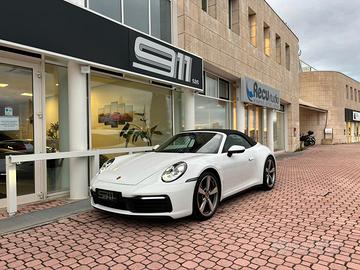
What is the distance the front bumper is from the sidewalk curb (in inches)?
43.8

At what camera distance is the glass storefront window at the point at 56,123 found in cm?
620

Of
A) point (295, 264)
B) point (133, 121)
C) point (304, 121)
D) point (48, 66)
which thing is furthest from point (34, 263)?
point (304, 121)

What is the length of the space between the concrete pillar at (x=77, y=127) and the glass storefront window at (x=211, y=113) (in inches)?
223

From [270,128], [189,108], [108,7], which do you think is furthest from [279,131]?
[108,7]

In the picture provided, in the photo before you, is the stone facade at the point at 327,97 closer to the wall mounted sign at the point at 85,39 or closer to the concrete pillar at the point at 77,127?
the wall mounted sign at the point at 85,39

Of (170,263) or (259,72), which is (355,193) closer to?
(170,263)

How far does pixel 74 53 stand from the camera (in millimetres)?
5609

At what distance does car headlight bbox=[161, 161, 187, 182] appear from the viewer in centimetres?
418

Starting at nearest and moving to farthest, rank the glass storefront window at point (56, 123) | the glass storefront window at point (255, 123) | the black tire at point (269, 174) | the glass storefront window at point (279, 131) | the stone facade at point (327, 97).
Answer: the glass storefront window at point (56, 123) → the black tire at point (269, 174) → the glass storefront window at point (255, 123) → the glass storefront window at point (279, 131) → the stone facade at point (327, 97)

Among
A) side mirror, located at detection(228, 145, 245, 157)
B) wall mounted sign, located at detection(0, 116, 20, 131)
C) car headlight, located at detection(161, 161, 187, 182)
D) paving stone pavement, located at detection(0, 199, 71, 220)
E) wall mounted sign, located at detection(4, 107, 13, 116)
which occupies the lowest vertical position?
paving stone pavement, located at detection(0, 199, 71, 220)

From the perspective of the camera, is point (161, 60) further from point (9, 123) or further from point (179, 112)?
point (9, 123)

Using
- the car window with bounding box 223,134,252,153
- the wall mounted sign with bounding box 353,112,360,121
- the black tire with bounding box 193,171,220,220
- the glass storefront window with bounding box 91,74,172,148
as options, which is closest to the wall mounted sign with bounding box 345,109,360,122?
the wall mounted sign with bounding box 353,112,360,121

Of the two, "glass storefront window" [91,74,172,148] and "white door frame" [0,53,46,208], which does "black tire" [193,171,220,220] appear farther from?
"glass storefront window" [91,74,172,148]

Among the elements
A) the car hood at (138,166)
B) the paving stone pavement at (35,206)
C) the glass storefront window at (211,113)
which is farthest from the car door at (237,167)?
the glass storefront window at (211,113)
